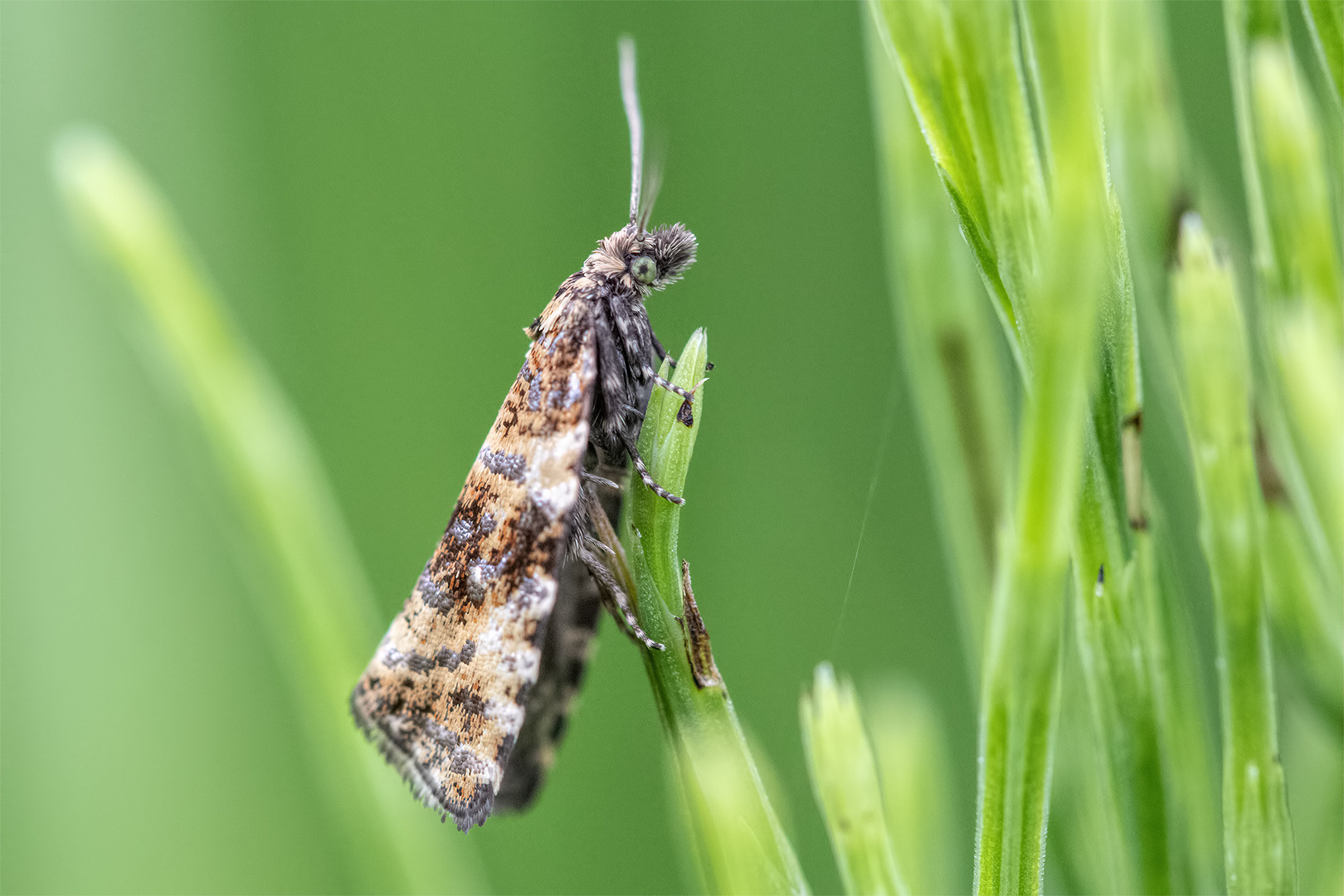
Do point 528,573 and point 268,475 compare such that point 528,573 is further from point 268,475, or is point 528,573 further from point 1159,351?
point 1159,351

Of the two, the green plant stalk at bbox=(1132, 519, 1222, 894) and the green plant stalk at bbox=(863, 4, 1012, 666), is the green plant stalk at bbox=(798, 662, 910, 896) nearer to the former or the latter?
the green plant stalk at bbox=(1132, 519, 1222, 894)

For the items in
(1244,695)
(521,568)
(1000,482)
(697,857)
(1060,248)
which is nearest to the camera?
(1060,248)

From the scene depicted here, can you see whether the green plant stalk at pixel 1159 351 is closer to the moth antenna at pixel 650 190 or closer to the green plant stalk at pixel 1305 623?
the green plant stalk at pixel 1305 623

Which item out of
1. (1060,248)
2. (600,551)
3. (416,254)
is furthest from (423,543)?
(1060,248)

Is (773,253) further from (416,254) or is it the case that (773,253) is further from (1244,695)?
(1244,695)

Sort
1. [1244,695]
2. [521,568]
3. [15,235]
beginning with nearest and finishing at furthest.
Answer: [1244,695] → [521,568] → [15,235]

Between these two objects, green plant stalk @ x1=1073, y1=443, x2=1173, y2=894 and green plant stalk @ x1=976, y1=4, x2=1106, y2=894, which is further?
green plant stalk @ x1=1073, y1=443, x2=1173, y2=894

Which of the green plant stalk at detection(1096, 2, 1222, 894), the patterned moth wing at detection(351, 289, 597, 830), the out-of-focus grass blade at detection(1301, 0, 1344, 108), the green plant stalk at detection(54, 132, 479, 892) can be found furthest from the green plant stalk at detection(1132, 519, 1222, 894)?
the green plant stalk at detection(54, 132, 479, 892)

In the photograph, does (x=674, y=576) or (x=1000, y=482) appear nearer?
(x=674, y=576)
